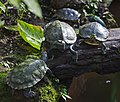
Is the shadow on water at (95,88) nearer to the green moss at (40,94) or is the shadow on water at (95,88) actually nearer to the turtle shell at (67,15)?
the green moss at (40,94)

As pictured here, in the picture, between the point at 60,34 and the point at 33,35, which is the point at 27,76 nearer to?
the point at 33,35

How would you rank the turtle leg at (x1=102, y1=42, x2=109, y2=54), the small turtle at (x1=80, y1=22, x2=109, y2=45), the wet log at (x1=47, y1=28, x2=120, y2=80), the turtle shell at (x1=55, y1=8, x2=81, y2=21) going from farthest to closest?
1. the turtle shell at (x1=55, y1=8, x2=81, y2=21)
2. the small turtle at (x1=80, y1=22, x2=109, y2=45)
3. the turtle leg at (x1=102, y1=42, x2=109, y2=54)
4. the wet log at (x1=47, y1=28, x2=120, y2=80)

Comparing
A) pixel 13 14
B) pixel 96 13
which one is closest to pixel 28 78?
pixel 13 14

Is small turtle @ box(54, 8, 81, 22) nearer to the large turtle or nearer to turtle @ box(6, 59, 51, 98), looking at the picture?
the large turtle

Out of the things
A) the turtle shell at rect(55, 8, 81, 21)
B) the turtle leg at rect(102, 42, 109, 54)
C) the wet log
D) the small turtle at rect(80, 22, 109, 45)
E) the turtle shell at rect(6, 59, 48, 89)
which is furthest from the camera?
the turtle shell at rect(55, 8, 81, 21)

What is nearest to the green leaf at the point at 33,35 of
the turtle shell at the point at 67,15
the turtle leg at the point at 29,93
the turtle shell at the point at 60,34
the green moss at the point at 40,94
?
the turtle shell at the point at 60,34

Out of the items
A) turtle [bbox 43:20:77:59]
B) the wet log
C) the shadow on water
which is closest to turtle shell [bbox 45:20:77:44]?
turtle [bbox 43:20:77:59]

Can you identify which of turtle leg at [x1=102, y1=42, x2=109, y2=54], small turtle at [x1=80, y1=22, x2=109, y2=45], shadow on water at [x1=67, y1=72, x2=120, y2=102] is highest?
small turtle at [x1=80, y1=22, x2=109, y2=45]
